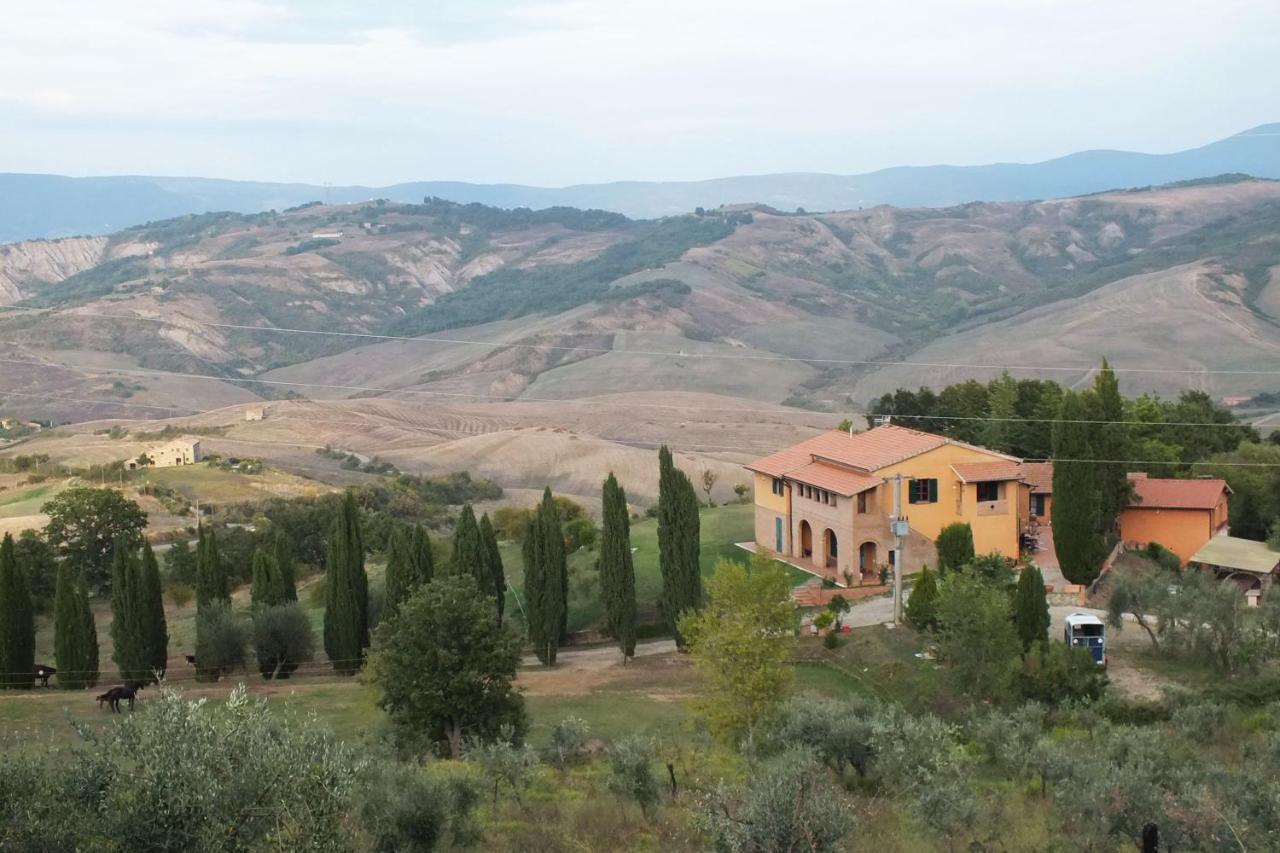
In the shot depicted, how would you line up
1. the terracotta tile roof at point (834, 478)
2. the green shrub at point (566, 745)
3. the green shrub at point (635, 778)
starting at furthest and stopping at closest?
the terracotta tile roof at point (834, 478) → the green shrub at point (566, 745) → the green shrub at point (635, 778)

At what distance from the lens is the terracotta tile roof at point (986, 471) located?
3816 centimetres

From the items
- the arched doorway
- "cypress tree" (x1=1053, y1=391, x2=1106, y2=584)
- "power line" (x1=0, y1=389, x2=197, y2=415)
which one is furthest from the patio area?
"power line" (x1=0, y1=389, x2=197, y2=415)

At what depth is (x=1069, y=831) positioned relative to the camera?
15.5 m

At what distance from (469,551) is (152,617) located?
804 centimetres

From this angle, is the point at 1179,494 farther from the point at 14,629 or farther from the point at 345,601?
the point at 14,629

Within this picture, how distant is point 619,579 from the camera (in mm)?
34688

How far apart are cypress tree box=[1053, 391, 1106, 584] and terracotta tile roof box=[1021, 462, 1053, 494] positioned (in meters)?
4.96

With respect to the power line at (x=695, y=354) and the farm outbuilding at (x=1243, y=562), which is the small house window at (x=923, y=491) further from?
the power line at (x=695, y=354)

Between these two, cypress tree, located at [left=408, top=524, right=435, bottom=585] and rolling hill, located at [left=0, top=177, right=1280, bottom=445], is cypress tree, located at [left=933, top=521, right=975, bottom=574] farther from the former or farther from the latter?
rolling hill, located at [left=0, top=177, right=1280, bottom=445]

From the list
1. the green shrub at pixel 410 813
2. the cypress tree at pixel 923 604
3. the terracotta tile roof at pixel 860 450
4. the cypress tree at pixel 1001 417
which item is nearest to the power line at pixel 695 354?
the cypress tree at pixel 1001 417

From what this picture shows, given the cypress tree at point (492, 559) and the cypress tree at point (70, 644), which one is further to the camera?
the cypress tree at point (492, 559)

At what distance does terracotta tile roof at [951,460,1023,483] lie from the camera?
1502 inches

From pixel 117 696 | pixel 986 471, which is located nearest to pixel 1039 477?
pixel 986 471

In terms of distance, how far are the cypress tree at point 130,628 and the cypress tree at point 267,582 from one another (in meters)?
3.26
